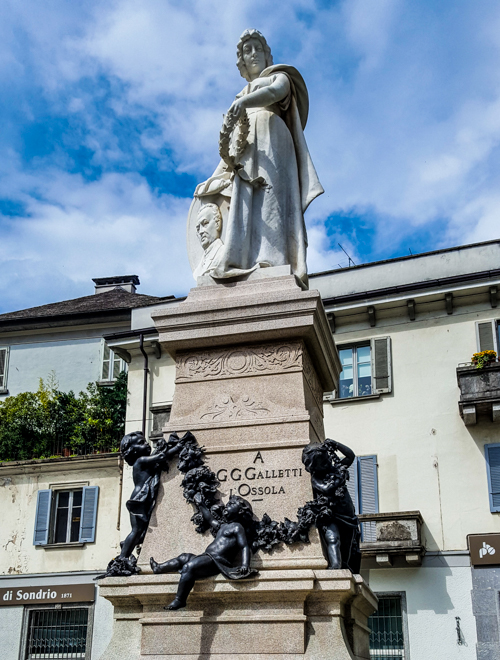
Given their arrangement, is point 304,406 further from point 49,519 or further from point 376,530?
point 49,519

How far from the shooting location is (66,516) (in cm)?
2402

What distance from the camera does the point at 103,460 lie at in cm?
2403

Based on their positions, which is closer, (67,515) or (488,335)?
(488,335)

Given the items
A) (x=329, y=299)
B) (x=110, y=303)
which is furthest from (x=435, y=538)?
(x=110, y=303)

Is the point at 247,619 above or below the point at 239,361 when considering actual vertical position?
below

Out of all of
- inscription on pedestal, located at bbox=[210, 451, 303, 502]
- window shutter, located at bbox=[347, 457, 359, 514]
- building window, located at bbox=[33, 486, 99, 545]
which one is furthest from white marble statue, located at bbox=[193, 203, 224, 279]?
building window, located at bbox=[33, 486, 99, 545]

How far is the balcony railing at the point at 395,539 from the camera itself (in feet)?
63.0

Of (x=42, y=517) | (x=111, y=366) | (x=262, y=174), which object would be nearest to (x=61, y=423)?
(x=111, y=366)

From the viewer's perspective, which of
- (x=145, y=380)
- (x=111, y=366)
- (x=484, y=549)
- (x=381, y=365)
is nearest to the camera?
(x=484, y=549)

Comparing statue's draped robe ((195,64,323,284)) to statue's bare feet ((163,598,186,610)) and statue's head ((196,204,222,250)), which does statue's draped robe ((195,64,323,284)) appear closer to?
statue's head ((196,204,222,250))

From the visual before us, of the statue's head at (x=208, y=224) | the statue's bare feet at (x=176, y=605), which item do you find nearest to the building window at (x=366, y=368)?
the statue's head at (x=208, y=224)

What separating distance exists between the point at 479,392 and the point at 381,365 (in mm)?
3144

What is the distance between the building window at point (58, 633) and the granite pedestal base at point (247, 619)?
672 inches

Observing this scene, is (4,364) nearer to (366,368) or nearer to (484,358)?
(366,368)
